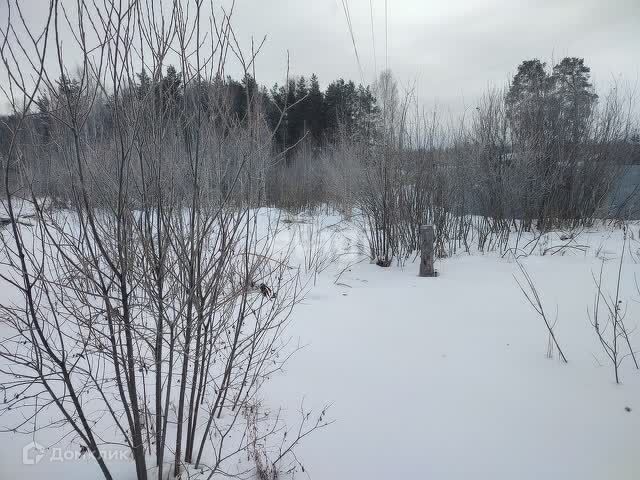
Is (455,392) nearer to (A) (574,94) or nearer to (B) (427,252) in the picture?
(B) (427,252)

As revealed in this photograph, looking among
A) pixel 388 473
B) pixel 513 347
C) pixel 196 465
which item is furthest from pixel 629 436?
pixel 196 465

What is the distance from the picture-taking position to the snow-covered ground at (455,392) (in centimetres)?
161

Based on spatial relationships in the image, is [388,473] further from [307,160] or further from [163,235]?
[307,160]

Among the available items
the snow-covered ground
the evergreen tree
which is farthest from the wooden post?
the evergreen tree

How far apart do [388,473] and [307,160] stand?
14962mm

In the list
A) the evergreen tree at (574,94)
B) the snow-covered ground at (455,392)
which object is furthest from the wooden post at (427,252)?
→ the evergreen tree at (574,94)

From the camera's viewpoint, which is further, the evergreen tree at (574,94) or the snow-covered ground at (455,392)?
the evergreen tree at (574,94)

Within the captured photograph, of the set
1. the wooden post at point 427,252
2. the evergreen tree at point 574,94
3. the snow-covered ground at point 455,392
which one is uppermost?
the evergreen tree at point 574,94

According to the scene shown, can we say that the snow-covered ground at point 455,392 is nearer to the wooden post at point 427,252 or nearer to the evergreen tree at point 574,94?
the wooden post at point 427,252

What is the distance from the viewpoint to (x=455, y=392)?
2.14 meters

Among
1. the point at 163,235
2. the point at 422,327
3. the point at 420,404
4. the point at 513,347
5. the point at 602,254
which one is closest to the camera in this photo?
the point at 163,235

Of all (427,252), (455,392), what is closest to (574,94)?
(427,252)

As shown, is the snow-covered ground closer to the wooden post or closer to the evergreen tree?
the wooden post

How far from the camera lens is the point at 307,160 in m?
15.8
